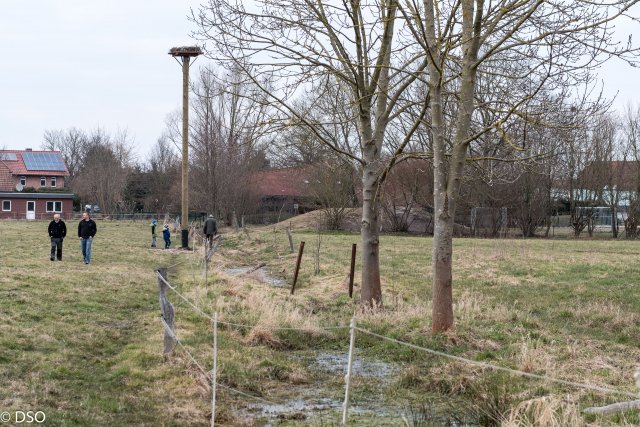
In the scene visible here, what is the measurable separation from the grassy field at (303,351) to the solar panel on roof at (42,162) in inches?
2673

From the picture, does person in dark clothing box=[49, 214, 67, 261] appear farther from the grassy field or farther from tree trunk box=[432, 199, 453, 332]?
tree trunk box=[432, 199, 453, 332]

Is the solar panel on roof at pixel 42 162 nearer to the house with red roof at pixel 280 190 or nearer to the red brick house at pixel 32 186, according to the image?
the red brick house at pixel 32 186

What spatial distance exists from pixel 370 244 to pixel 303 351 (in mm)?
3694

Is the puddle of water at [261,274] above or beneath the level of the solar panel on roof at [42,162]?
beneath

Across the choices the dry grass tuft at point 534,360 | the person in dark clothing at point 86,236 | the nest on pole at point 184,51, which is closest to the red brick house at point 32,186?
the nest on pole at point 184,51

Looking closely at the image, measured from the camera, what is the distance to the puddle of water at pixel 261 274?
67.7 feet

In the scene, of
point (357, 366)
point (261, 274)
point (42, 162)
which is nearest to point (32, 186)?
point (42, 162)

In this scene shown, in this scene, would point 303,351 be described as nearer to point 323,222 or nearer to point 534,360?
point 534,360

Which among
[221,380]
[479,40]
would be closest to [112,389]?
[221,380]

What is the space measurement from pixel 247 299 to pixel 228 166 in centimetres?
4127

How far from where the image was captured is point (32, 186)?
8181cm

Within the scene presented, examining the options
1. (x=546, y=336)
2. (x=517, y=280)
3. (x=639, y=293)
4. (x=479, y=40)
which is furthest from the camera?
(x=517, y=280)

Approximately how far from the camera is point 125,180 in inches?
3270

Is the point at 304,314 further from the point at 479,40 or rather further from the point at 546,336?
the point at 479,40
